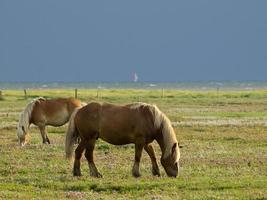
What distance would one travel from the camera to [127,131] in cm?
1602

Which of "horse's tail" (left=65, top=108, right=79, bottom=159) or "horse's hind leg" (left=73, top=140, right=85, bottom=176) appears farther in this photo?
"horse's tail" (left=65, top=108, right=79, bottom=159)

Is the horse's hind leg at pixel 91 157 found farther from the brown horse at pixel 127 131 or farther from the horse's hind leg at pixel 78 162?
the horse's hind leg at pixel 78 162

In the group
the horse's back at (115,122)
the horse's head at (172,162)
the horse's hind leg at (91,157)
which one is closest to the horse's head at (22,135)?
the horse's back at (115,122)

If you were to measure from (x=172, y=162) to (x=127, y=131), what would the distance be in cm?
136

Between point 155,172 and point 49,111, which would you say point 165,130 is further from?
point 49,111

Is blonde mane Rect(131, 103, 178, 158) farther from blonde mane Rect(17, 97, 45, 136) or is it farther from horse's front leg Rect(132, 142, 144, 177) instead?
blonde mane Rect(17, 97, 45, 136)

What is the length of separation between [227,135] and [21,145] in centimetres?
834

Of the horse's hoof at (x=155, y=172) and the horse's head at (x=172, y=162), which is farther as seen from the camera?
the horse's hoof at (x=155, y=172)

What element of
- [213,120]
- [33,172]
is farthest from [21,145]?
[213,120]

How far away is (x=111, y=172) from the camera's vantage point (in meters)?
16.6

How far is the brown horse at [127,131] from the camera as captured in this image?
15602 millimetres

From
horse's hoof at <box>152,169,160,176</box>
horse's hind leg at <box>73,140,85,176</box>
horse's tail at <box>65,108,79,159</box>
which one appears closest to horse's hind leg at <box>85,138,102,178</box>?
horse's hind leg at <box>73,140,85,176</box>

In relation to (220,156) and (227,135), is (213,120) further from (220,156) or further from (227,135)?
(220,156)

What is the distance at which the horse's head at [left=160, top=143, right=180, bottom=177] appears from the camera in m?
15.5
